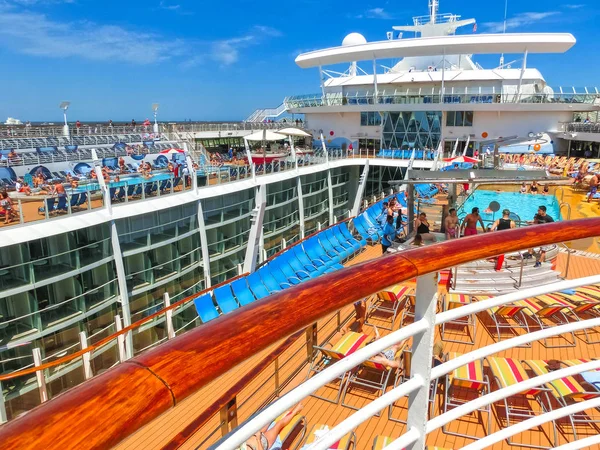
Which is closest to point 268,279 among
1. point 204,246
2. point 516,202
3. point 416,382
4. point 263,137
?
point 204,246

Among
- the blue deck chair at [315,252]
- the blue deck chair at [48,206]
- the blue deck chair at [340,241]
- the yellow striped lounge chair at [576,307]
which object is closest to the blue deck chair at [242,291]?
the blue deck chair at [315,252]

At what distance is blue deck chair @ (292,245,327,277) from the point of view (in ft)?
35.7

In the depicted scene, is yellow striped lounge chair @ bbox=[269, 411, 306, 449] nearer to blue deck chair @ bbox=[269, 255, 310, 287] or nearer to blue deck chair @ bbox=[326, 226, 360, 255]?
blue deck chair @ bbox=[269, 255, 310, 287]

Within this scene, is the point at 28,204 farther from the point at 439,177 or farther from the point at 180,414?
the point at 439,177

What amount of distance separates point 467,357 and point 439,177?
677 centimetres

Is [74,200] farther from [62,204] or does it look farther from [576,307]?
[576,307]

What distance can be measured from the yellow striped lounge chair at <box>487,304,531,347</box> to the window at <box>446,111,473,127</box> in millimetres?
22755

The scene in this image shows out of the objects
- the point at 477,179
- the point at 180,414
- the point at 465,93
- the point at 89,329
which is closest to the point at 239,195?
the point at 89,329

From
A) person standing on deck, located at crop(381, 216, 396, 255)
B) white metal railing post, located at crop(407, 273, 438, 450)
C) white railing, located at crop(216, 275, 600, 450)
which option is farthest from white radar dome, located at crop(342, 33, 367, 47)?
white metal railing post, located at crop(407, 273, 438, 450)

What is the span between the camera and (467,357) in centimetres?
117

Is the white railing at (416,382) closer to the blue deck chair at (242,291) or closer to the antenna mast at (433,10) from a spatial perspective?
the blue deck chair at (242,291)

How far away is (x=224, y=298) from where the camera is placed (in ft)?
27.3

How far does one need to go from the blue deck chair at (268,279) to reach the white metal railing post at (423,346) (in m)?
8.08

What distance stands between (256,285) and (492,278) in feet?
14.7
